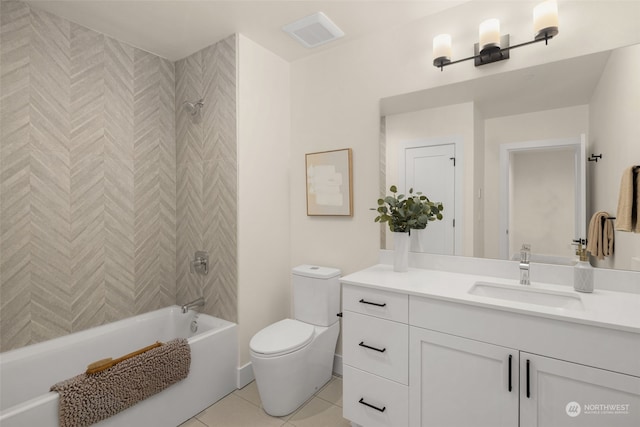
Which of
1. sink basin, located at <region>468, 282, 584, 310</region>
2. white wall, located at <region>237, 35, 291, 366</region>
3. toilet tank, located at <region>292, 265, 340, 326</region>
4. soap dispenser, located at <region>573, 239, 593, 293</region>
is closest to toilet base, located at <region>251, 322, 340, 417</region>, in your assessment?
toilet tank, located at <region>292, 265, 340, 326</region>

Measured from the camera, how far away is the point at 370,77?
2.20 metres

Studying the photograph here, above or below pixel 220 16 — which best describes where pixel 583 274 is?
below

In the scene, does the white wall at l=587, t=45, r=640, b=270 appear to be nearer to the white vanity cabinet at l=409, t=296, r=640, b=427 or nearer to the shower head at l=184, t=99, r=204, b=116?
the white vanity cabinet at l=409, t=296, r=640, b=427

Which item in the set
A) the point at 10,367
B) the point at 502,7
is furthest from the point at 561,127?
the point at 10,367

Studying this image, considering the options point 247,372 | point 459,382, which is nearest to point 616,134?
point 459,382

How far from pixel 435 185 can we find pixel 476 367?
1.01 metres

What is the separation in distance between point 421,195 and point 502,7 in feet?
3.65

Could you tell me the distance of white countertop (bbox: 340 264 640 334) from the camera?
112 centimetres

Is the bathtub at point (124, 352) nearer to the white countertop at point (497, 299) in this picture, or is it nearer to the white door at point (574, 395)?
the white countertop at point (497, 299)

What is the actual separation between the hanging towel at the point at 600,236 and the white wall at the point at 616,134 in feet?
0.08

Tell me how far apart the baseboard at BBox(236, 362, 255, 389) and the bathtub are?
0.14 feet

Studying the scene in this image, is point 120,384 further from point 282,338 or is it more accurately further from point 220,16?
point 220,16

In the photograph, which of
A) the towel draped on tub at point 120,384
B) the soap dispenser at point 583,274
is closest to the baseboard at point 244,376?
the towel draped on tub at point 120,384

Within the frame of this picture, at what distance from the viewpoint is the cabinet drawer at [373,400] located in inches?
60.3
